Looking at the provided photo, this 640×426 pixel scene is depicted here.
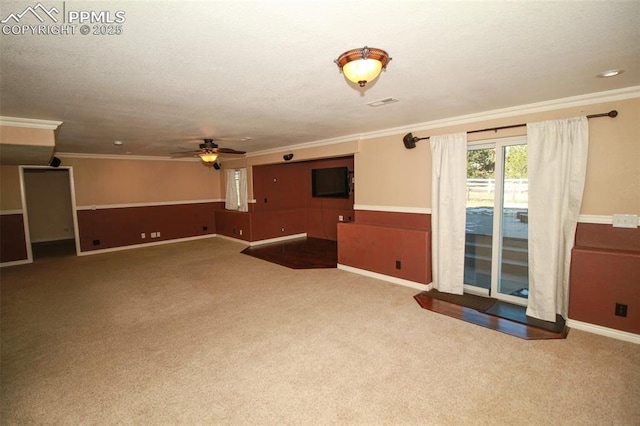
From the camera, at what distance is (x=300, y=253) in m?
6.67

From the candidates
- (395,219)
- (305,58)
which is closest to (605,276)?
(395,219)

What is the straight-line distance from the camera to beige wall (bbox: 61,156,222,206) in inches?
273

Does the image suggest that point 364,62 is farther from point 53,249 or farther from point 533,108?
point 53,249

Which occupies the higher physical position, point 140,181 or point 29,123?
point 29,123

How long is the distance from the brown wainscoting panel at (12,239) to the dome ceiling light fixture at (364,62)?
7.99 metres

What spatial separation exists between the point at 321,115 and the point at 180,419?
337 cm

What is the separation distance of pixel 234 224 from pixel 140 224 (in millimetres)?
2437

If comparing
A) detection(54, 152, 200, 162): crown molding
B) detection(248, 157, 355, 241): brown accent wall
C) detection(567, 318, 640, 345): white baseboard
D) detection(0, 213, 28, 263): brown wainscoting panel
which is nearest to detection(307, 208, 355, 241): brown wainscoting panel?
detection(248, 157, 355, 241): brown accent wall

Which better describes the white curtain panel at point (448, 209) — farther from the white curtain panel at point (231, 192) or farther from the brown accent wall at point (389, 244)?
the white curtain panel at point (231, 192)

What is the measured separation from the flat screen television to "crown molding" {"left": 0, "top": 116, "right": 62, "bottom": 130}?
5262mm

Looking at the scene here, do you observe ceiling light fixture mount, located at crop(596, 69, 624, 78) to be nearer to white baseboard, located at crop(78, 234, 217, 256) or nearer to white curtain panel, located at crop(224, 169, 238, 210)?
white curtain panel, located at crop(224, 169, 238, 210)

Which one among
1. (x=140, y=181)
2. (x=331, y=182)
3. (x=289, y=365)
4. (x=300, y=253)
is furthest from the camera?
(x=140, y=181)

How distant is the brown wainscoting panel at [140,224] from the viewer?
701 centimetres

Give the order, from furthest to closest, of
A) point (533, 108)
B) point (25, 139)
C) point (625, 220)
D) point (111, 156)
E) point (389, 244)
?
point (111, 156) < point (389, 244) < point (25, 139) < point (533, 108) < point (625, 220)
